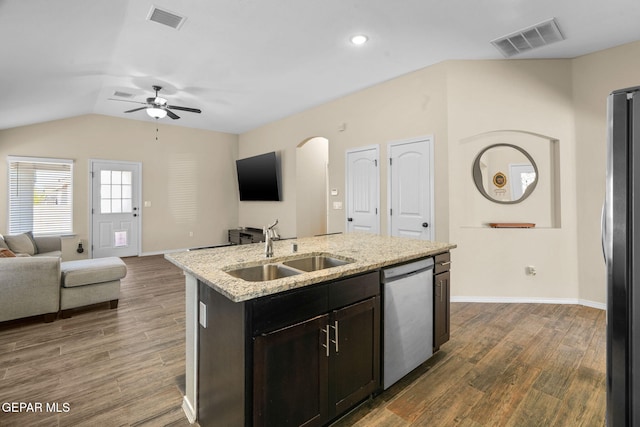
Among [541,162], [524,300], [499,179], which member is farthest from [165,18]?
[524,300]

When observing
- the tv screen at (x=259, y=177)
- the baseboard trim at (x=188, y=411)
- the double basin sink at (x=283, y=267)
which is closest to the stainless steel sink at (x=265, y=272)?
the double basin sink at (x=283, y=267)

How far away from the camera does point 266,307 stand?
137 cm

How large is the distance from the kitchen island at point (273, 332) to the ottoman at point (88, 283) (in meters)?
2.08

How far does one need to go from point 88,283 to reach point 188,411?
7.78 feet

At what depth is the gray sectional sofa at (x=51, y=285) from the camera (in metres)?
2.97

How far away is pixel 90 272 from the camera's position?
3.39m

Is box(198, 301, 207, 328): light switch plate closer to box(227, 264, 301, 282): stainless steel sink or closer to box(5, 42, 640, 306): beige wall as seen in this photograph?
box(227, 264, 301, 282): stainless steel sink

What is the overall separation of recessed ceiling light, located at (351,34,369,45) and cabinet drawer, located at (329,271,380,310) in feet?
8.59

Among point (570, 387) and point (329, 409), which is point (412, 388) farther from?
point (570, 387)

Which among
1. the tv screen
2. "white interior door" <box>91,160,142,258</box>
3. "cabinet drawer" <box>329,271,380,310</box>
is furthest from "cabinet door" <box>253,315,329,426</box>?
"white interior door" <box>91,160,142,258</box>

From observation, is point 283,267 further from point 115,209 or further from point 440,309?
point 115,209

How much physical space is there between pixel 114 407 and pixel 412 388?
1919 mm

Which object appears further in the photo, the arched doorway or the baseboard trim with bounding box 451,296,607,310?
the arched doorway

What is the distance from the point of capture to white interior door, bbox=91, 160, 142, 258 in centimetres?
627
